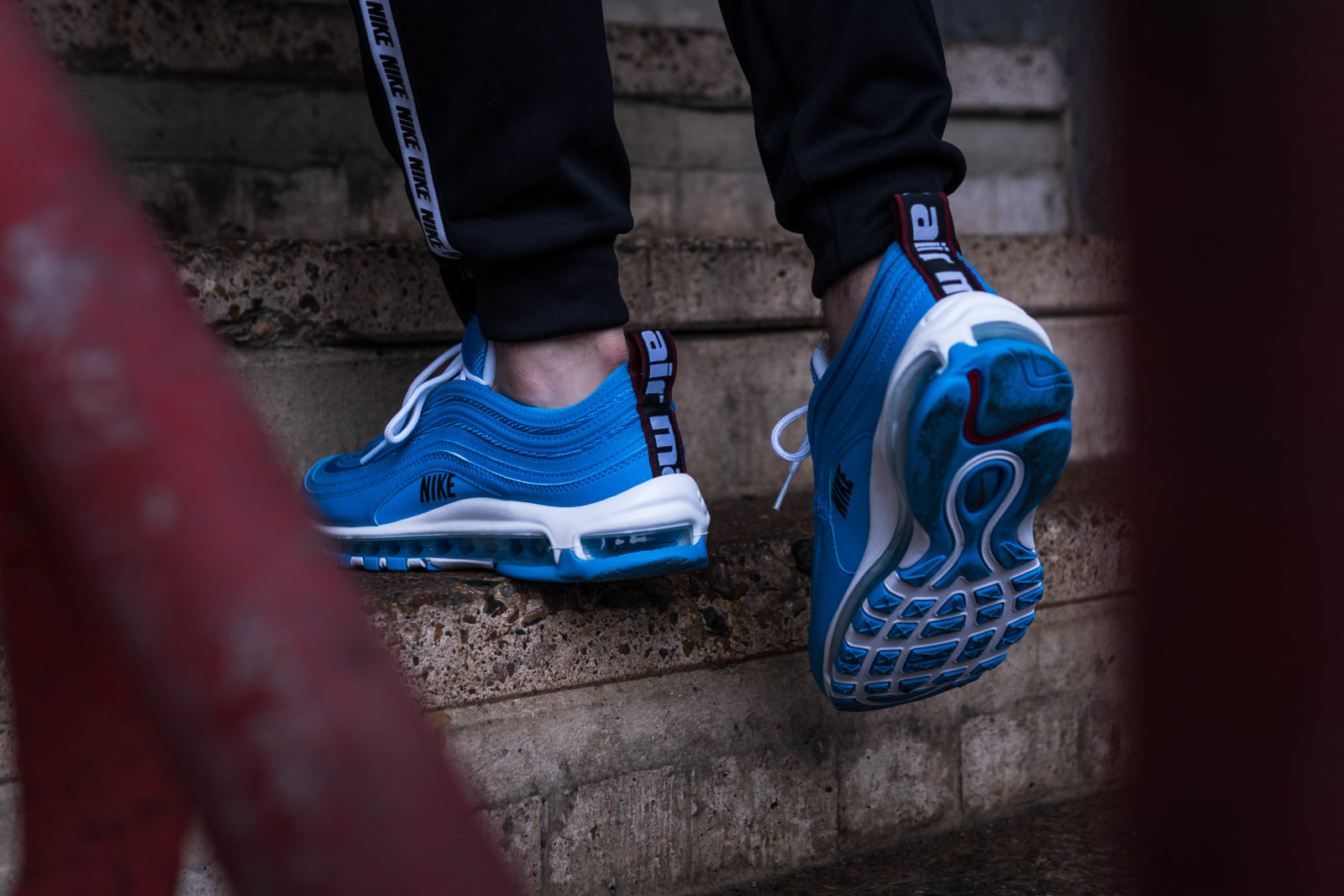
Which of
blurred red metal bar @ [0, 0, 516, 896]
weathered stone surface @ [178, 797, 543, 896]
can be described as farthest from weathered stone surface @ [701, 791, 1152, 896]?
blurred red metal bar @ [0, 0, 516, 896]

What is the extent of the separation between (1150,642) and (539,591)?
0.72 m

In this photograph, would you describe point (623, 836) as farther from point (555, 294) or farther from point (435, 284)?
point (435, 284)

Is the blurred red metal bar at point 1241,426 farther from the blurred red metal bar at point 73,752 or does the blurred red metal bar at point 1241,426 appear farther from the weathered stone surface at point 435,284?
the weathered stone surface at point 435,284

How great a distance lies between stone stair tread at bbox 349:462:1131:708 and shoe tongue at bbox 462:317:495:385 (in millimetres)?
180

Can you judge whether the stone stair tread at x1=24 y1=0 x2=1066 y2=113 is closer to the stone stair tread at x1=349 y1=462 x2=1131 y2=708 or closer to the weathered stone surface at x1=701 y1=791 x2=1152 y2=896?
the stone stair tread at x1=349 y1=462 x2=1131 y2=708

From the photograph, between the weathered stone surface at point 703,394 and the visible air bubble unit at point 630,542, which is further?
A: the weathered stone surface at point 703,394

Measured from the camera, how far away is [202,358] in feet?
0.67

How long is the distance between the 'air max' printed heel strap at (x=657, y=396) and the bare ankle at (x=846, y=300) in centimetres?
14

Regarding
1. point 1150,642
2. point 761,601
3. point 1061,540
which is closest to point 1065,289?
point 1061,540

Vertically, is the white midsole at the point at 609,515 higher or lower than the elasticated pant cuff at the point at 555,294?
lower

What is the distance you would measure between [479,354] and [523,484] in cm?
14

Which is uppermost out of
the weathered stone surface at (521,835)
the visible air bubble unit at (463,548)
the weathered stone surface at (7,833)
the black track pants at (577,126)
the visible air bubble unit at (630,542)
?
the black track pants at (577,126)

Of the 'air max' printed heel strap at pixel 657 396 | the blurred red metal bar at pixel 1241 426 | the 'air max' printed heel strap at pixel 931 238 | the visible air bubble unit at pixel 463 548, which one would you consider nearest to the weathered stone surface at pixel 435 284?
the 'air max' printed heel strap at pixel 931 238

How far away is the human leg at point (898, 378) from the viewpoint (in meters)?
0.66
